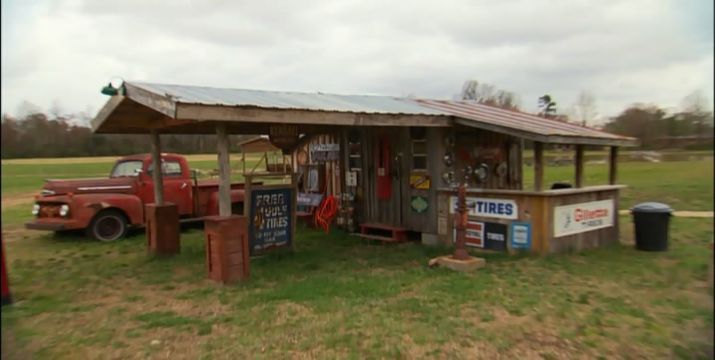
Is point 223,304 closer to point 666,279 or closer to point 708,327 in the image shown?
point 708,327

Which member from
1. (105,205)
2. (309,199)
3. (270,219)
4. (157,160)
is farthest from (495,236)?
(105,205)

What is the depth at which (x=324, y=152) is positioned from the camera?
11758 mm

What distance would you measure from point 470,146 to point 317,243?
328 centimetres

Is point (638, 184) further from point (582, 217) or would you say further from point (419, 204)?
point (419, 204)

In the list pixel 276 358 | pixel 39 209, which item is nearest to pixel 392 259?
pixel 276 358

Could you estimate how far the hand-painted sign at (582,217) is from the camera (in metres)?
8.40

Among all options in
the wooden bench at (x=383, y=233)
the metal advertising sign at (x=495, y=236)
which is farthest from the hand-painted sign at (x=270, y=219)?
the metal advertising sign at (x=495, y=236)

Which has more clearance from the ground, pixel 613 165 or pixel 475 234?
pixel 613 165

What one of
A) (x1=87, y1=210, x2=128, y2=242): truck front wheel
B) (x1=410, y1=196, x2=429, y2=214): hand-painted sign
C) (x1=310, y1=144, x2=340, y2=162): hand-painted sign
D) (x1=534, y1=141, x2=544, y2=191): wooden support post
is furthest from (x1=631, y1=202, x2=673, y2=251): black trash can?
(x1=87, y1=210, x2=128, y2=242): truck front wheel

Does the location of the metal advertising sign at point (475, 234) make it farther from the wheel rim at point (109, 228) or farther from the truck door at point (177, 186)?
the wheel rim at point (109, 228)

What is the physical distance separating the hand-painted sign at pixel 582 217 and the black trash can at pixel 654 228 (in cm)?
54

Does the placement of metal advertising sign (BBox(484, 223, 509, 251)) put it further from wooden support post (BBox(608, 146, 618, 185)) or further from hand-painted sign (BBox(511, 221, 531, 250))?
wooden support post (BBox(608, 146, 618, 185))

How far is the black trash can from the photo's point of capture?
9.07 meters

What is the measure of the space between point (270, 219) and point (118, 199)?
4.13m
